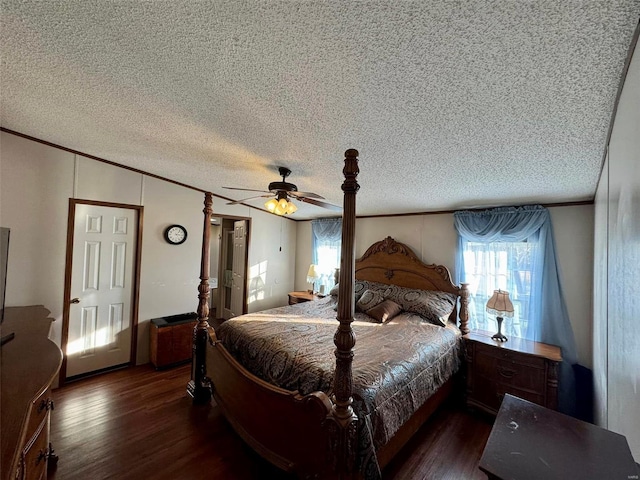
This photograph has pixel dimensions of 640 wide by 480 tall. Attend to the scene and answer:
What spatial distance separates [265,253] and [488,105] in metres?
4.09

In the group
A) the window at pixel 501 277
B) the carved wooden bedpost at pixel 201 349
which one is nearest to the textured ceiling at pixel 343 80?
the window at pixel 501 277

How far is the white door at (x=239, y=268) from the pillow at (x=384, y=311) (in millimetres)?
2467

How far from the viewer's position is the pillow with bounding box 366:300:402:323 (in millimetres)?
2924

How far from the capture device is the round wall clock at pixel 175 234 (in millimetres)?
3551

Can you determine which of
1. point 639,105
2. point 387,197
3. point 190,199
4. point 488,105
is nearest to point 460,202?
point 387,197

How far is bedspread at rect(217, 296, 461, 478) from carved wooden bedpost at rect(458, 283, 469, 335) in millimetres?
139

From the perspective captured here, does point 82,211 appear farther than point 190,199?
No

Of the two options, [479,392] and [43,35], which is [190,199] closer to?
[43,35]

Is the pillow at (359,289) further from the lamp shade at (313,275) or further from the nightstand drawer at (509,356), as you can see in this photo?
the nightstand drawer at (509,356)

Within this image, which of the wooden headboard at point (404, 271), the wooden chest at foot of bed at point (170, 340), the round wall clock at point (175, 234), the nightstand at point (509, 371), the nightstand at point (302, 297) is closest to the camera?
the nightstand at point (509, 371)

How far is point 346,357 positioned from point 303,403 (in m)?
0.40

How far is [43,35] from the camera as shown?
123 cm

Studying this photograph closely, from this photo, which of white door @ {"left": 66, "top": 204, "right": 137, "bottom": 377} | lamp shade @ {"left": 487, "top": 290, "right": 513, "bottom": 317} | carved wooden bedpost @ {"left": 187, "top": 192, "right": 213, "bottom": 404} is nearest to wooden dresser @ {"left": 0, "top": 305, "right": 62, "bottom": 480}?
carved wooden bedpost @ {"left": 187, "top": 192, "right": 213, "bottom": 404}

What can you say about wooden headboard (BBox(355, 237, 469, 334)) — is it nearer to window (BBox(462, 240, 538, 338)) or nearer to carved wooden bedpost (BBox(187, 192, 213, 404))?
window (BBox(462, 240, 538, 338))
